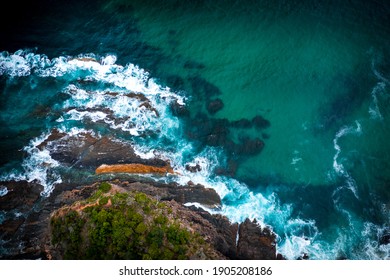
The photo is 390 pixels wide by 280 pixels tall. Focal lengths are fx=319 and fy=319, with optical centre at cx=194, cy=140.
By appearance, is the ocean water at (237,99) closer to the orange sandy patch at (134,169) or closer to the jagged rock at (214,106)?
the jagged rock at (214,106)

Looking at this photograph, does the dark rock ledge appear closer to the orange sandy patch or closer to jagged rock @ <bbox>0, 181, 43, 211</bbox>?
jagged rock @ <bbox>0, 181, 43, 211</bbox>

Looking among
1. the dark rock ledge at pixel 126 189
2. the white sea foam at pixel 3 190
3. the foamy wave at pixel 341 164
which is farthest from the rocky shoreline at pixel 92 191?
the foamy wave at pixel 341 164

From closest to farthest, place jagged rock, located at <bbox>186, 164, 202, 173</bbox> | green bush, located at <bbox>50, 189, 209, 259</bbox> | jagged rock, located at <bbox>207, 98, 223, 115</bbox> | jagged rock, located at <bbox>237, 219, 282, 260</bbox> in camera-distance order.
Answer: green bush, located at <bbox>50, 189, 209, 259</bbox>, jagged rock, located at <bbox>237, 219, 282, 260</bbox>, jagged rock, located at <bbox>186, 164, 202, 173</bbox>, jagged rock, located at <bbox>207, 98, 223, 115</bbox>

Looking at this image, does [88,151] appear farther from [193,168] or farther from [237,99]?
[237,99]

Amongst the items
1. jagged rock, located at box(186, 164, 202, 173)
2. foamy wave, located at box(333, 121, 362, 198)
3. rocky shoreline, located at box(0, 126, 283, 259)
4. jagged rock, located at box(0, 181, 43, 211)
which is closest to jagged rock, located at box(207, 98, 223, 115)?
jagged rock, located at box(186, 164, 202, 173)

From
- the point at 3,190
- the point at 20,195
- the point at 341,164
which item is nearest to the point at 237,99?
the point at 341,164

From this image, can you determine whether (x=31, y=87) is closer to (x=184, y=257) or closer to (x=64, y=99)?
(x=64, y=99)

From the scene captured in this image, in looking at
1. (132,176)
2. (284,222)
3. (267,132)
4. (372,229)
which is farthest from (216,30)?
(372,229)
